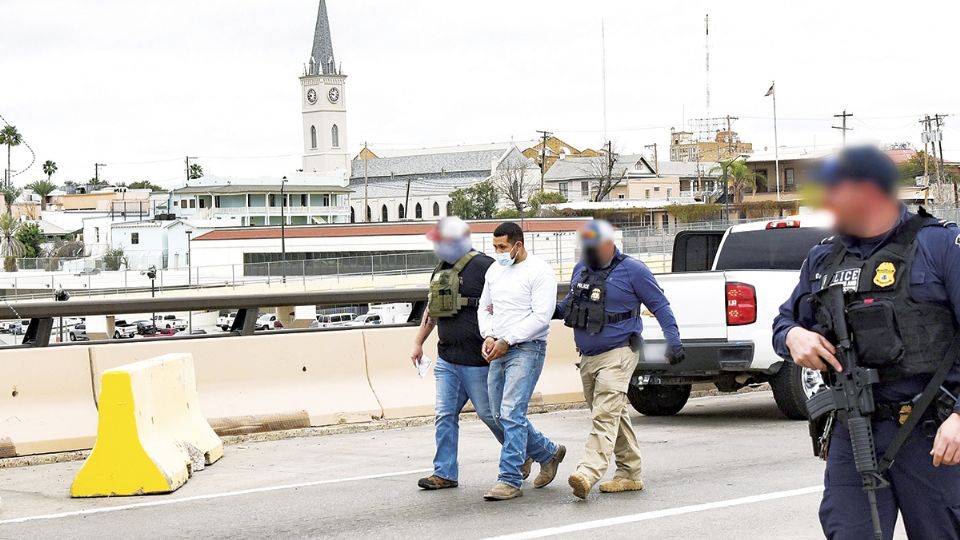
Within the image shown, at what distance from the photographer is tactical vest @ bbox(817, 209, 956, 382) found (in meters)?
4.61

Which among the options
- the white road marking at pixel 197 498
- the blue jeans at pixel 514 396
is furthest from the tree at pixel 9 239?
the blue jeans at pixel 514 396

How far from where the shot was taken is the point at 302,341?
13086 millimetres

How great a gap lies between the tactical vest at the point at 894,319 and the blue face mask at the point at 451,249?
4.94 m

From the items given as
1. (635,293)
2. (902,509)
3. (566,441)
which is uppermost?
(635,293)

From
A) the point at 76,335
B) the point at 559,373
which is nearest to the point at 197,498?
the point at 559,373

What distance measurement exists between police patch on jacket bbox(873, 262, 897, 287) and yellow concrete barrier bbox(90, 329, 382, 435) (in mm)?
8524

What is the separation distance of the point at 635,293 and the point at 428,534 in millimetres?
2406

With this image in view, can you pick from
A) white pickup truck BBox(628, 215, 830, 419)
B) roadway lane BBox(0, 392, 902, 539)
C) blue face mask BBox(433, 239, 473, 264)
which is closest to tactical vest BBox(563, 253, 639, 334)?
blue face mask BBox(433, 239, 473, 264)

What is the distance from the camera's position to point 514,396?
8961 millimetres

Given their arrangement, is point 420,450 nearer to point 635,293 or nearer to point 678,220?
point 635,293

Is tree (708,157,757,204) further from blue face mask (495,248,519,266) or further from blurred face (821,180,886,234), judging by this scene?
blurred face (821,180,886,234)

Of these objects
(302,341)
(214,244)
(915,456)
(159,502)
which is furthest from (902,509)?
(214,244)

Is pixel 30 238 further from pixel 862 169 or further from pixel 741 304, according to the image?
pixel 862 169

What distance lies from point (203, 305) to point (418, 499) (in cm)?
443
